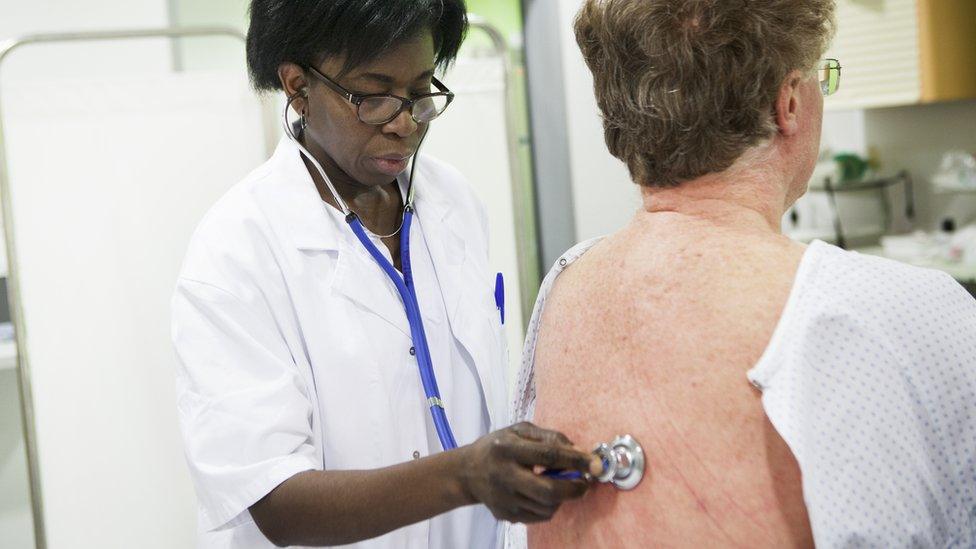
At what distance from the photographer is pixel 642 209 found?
1.02 meters

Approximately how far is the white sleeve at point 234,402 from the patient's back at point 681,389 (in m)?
0.32

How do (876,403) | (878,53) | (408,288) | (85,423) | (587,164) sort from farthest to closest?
(878,53), (587,164), (85,423), (408,288), (876,403)

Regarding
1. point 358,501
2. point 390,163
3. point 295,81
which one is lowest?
point 358,501

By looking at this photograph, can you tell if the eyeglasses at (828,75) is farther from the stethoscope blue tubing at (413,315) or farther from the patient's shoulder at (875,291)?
the stethoscope blue tubing at (413,315)

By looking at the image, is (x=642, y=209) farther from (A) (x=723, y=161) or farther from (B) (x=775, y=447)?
(B) (x=775, y=447)

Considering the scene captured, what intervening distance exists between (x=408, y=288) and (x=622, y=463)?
1.70 ft

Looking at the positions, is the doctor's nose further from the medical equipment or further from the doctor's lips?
the medical equipment

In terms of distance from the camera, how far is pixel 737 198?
94cm

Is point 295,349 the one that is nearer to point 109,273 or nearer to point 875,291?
point 875,291

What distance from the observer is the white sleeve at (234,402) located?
1.05m

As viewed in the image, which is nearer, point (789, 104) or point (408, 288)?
point (789, 104)

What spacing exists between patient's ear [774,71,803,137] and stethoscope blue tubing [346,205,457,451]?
1.81 ft

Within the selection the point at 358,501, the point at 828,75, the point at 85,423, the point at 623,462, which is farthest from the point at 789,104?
the point at 85,423

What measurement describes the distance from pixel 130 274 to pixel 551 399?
1.49 metres
